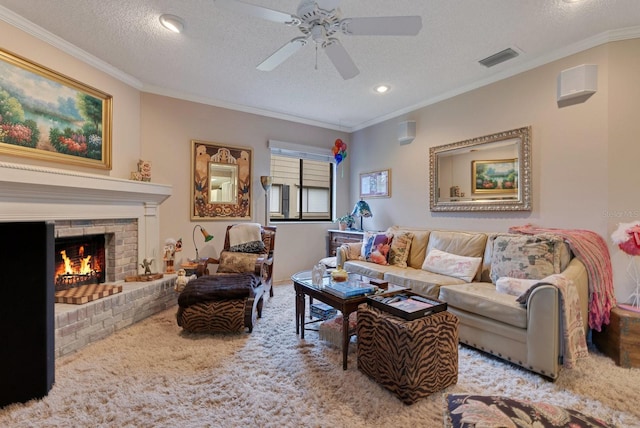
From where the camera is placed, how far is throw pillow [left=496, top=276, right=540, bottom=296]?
233 centimetres

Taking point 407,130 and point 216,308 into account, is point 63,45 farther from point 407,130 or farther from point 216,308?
point 407,130

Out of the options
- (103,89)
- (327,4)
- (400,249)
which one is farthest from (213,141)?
(400,249)

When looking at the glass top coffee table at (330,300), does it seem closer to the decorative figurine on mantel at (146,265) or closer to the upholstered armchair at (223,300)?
the upholstered armchair at (223,300)

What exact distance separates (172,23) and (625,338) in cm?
431

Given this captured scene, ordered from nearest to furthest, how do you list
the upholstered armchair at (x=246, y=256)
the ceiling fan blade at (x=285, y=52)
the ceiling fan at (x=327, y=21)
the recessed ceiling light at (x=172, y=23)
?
1. the ceiling fan at (x=327, y=21)
2. the ceiling fan blade at (x=285, y=52)
3. the recessed ceiling light at (x=172, y=23)
4. the upholstered armchair at (x=246, y=256)

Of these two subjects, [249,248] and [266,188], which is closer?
[249,248]

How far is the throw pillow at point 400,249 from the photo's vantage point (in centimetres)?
367

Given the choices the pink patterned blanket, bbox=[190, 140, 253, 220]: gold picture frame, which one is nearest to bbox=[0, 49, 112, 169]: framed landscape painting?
bbox=[190, 140, 253, 220]: gold picture frame

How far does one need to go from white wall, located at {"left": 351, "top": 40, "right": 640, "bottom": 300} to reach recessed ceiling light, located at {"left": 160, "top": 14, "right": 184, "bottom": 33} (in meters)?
3.17

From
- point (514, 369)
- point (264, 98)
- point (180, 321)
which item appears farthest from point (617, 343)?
point (264, 98)

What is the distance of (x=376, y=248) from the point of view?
3850 mm

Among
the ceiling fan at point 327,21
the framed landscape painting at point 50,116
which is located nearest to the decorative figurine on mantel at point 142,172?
the framed landscape painting at point 50,116

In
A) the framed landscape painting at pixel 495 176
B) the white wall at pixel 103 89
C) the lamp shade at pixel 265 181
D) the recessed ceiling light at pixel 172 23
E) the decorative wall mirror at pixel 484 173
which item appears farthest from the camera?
the lamp shade at pixel 265 181

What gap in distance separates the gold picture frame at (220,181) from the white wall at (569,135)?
273cm
